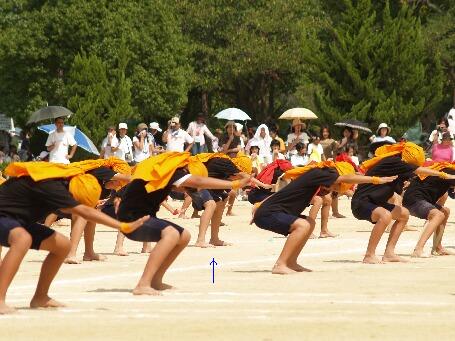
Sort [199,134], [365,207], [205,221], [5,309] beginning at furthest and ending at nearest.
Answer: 1. [199,134]
2. [205,221]
3. [365,207]
4. [5,309]

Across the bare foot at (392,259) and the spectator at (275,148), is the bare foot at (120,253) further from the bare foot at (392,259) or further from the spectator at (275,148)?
the spectator at (275,148)

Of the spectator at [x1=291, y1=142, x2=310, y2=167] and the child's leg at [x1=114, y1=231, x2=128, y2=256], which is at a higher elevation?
the spectator at [x1=291, y1=142, x2=310, y2=167]

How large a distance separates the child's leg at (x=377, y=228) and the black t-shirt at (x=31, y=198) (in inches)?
256

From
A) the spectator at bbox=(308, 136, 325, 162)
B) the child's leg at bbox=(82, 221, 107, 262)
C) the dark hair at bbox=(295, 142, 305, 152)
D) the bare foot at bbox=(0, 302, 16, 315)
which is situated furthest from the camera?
the dark hair at bbox=(295, 142, 305, 152)

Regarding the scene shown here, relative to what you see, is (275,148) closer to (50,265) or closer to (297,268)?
(297,268)

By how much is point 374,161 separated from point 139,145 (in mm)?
15855

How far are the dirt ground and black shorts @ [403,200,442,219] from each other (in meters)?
0.64

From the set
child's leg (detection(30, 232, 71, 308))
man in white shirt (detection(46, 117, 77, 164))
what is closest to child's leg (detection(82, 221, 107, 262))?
child's leg (detection(30, 232, 71, 308))

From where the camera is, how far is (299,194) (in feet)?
59.5

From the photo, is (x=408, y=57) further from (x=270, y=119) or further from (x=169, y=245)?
(x=169, y=245)

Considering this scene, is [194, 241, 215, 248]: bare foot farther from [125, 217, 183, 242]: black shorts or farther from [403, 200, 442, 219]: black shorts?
[125, 217, 183, 242]: black shorts

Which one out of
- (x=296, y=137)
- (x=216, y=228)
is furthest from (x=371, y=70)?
(x=216, y=228)

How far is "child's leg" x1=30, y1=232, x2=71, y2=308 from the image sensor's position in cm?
1401

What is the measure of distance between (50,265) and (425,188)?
803 centimetres
